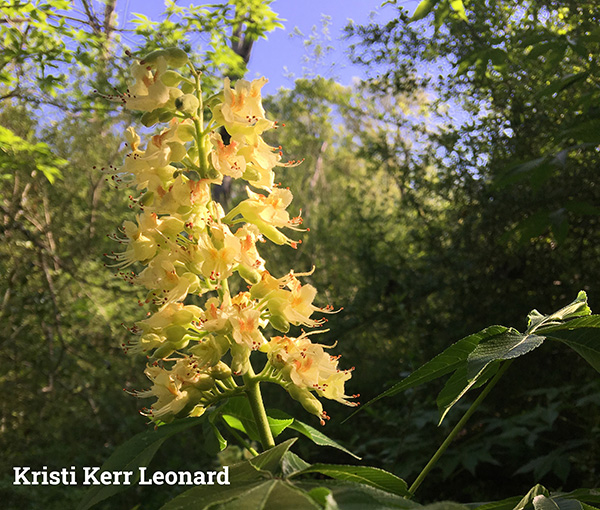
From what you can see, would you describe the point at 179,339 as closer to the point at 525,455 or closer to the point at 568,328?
the point at 568,328

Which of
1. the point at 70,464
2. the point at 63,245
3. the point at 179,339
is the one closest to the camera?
the point at 179,339

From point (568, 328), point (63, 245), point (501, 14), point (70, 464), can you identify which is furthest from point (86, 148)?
point (568, 328)

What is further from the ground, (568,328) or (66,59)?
(66,59)

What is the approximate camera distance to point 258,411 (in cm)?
108

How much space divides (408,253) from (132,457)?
14.1ft

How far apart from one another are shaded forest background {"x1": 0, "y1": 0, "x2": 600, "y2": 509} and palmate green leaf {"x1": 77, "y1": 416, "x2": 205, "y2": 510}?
1.79m

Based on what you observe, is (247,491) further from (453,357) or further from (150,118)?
(150,118)

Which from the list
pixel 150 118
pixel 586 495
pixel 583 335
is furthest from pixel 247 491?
pixel 150 118

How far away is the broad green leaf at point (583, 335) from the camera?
37.6 inches

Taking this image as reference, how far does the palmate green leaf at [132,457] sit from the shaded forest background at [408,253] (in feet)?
5.88

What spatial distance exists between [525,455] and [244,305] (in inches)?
114

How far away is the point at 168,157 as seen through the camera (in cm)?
117

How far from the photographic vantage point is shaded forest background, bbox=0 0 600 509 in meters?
3.14

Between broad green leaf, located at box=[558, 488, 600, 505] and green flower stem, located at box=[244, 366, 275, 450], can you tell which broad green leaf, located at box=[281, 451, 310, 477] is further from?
broad green leaf, located at box=[558, 488, 600, 505]
